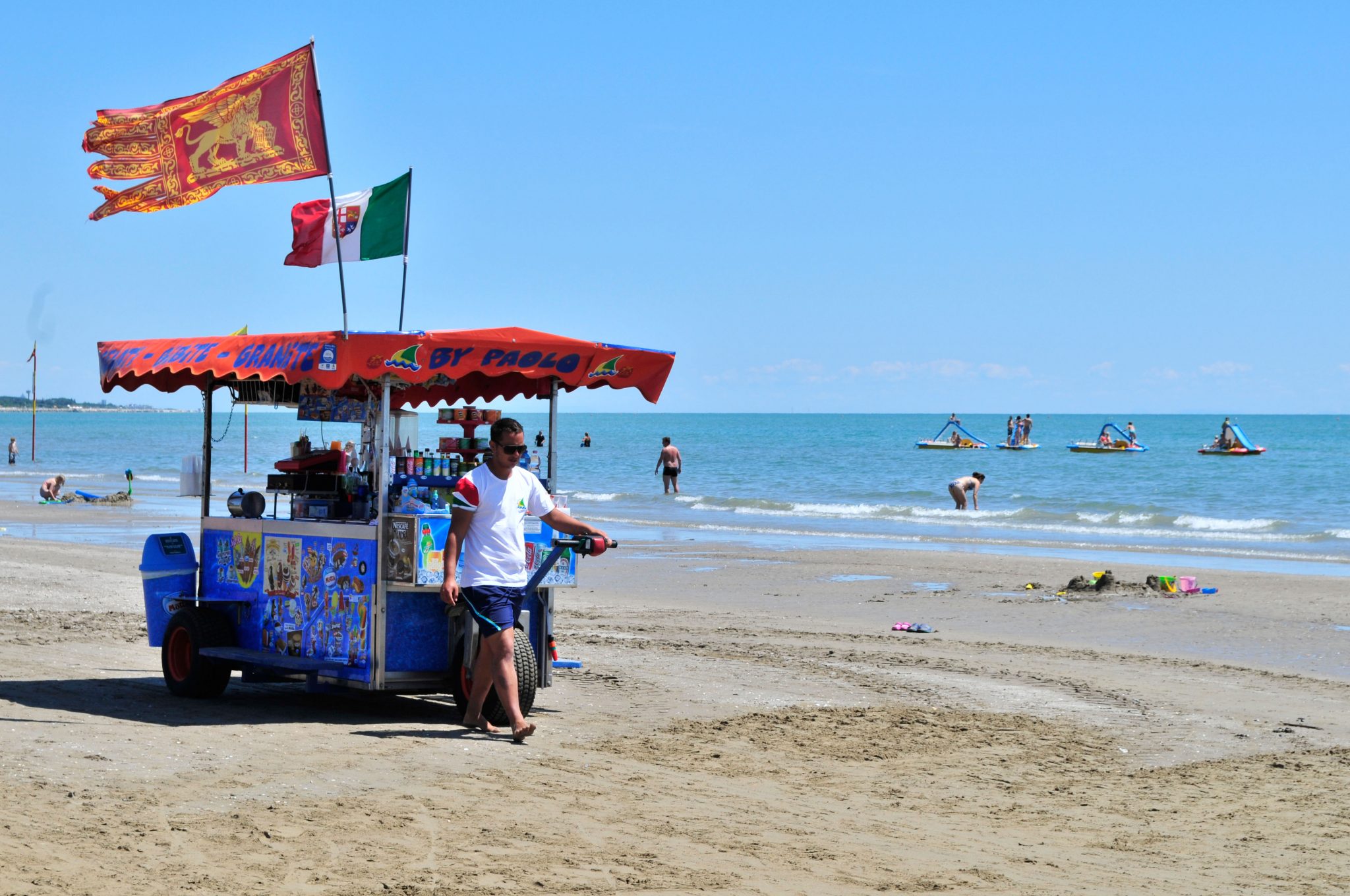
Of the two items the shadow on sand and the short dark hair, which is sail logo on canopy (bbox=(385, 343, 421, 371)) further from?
the shadow on sand

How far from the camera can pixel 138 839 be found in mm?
5047

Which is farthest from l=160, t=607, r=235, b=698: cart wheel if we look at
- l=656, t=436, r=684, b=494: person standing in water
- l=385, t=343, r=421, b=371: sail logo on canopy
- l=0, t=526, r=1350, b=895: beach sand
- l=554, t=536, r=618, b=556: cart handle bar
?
l=656, t=436, r=684, b=494: person standing in water

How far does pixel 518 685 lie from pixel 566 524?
0.93 meters

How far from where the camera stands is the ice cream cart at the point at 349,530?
749 cm

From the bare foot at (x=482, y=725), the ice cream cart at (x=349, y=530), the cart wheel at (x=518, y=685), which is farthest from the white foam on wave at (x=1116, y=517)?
the bare foot at (x=482, y=725)

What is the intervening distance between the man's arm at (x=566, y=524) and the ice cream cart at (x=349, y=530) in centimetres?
6

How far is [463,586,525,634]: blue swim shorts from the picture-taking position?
7023 millimetres

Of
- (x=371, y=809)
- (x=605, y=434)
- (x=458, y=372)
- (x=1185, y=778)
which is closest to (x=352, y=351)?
(x=458, y=372)

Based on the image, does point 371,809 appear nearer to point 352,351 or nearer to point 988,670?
point 352,351

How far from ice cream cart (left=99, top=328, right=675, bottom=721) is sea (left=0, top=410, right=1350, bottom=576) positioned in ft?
1.51

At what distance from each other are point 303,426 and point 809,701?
3.60 m

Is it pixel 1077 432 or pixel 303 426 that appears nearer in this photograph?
pixel 303 426

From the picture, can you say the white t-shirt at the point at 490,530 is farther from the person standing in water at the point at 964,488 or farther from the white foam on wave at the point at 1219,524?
the person standing in water at the point at 964,488

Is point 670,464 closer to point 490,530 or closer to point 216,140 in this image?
point 216,140
